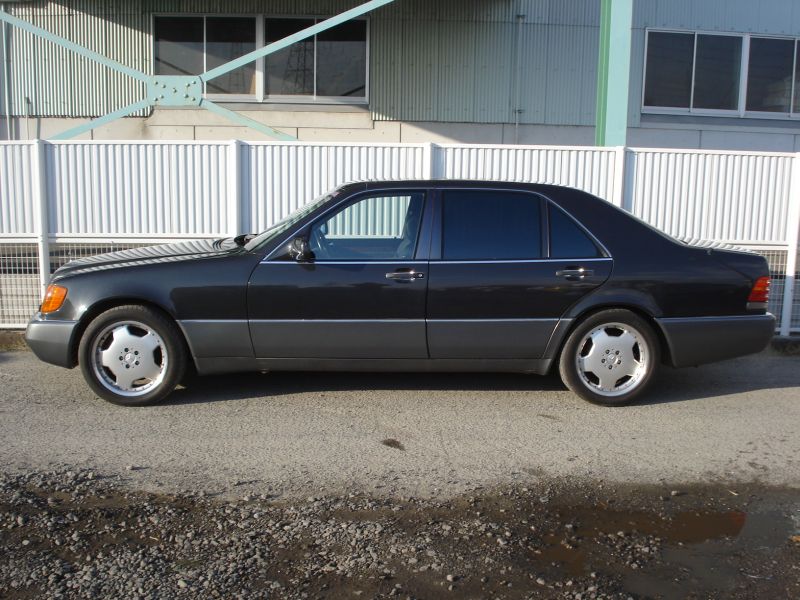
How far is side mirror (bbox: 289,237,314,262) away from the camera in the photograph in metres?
5.22

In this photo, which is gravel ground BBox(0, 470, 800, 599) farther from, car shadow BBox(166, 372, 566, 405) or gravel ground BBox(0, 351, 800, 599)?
car shadow BBox(166, 372, 566, 405)

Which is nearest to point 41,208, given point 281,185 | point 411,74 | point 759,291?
point 281,185

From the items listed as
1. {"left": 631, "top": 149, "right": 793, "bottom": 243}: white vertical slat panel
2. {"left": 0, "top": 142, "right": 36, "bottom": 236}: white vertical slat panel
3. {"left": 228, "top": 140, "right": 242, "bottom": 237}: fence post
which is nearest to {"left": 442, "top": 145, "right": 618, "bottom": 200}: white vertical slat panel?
{"left": 631, "top": 149, "right": 793, "bottom": 243}: white vertical slat panel

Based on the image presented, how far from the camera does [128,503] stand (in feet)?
12.4

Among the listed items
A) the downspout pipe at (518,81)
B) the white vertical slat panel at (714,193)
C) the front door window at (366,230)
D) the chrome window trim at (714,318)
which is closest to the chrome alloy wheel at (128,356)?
the front door window at (366,230)

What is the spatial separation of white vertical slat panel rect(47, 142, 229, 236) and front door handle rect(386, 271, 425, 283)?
10.3ft

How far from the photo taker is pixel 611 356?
545 cm

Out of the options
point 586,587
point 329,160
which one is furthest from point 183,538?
point 329,160

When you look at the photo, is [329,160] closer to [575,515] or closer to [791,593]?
[575,515]

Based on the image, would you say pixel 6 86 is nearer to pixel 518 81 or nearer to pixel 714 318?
pixel 518 81

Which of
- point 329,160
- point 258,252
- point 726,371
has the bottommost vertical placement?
point 726,371

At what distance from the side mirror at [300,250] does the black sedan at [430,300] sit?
0.6 inches

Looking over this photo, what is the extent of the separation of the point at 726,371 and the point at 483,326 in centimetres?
280

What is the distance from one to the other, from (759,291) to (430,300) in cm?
249
